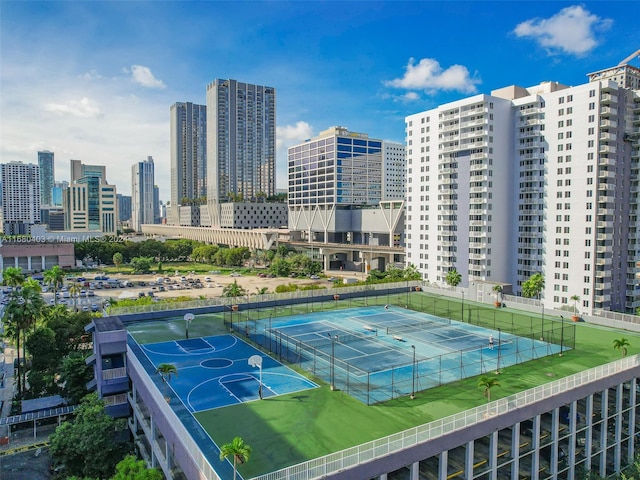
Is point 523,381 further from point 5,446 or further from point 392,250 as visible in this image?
point 392,250

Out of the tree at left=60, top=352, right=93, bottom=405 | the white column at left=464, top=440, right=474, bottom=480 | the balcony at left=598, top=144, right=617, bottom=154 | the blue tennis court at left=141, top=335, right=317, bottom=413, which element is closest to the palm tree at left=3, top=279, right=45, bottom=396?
the tree at left=60, top=352, right=93, bottom=405

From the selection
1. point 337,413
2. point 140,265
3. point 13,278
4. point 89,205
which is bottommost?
point 140,265

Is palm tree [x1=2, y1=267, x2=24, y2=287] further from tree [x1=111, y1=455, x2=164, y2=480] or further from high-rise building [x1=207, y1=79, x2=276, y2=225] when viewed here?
high-rise building [x1=207, y1=79, x2=276, y2=225]

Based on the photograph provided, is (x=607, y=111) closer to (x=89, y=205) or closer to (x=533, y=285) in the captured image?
(x=533, y=285)

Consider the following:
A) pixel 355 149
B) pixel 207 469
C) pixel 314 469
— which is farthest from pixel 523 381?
pixel 355 149

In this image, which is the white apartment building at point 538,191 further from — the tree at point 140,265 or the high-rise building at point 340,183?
the tree at point 140,265

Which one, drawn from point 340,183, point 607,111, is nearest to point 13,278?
point 607,111
